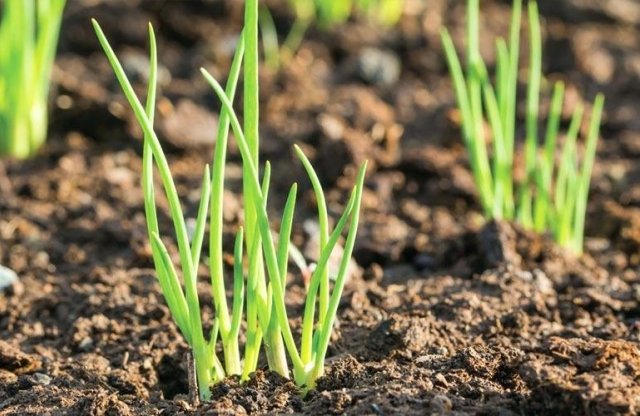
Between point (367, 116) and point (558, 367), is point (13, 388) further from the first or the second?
point (367, 116)

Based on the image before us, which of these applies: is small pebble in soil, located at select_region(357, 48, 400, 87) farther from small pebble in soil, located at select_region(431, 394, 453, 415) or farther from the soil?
small pebble in soil, located at select_region(431, 394, 453, 415)

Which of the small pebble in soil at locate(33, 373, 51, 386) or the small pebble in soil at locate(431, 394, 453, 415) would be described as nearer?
the small pebble in soil at locate(431, 394, 453, 415)

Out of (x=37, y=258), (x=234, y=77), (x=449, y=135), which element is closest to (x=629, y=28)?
(x=449, y=135)

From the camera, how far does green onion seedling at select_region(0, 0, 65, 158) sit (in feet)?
10.7

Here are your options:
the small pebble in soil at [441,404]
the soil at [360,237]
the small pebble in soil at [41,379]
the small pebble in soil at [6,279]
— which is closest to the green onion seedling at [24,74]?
the soil at [360,237]

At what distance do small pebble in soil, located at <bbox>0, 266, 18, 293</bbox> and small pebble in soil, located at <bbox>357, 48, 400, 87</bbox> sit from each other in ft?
5.92

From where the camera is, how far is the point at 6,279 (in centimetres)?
262

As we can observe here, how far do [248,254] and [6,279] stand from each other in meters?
0.95

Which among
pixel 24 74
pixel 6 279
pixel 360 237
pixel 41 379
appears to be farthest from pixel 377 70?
pixel 41 379

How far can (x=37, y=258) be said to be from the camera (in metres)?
2.86

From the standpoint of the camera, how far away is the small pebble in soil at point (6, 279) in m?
2.61

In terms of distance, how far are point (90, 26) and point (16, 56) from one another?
43.0 inches

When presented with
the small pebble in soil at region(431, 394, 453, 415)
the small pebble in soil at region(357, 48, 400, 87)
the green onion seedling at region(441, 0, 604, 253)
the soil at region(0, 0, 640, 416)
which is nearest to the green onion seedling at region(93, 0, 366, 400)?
the soil at region(0, 0, 640, 416)

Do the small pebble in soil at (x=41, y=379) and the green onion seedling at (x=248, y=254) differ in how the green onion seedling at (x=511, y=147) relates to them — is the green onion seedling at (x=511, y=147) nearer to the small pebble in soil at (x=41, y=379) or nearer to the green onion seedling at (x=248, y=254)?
the green onion seedling at (x=248, y=254)
